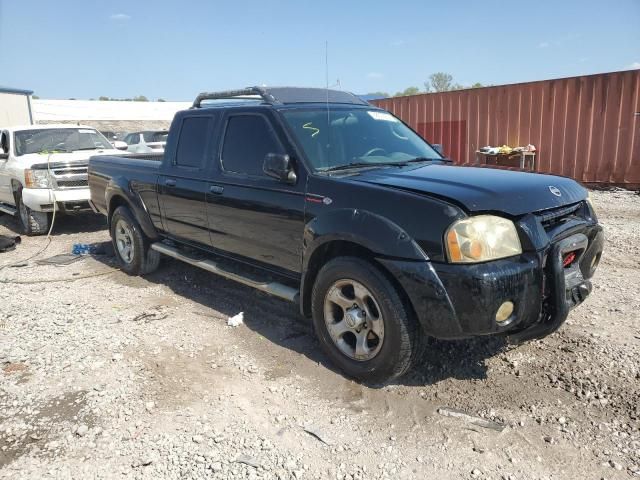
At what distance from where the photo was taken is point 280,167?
139 inches


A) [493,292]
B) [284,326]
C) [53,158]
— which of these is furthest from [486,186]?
[53,158]

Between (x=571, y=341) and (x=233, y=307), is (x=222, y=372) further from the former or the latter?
(x=571, y=341)

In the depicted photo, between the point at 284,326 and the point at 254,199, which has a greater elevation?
the point at 254,199

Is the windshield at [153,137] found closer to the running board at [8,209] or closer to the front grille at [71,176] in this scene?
the running board at [8,209]

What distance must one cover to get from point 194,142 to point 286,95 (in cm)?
105

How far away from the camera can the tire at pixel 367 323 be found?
303cm

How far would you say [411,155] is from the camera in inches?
165

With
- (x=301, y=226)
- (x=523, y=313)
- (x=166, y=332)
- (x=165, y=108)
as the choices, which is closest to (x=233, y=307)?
(x=166, y=332)

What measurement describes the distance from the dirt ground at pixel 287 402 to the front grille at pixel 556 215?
3.41ft

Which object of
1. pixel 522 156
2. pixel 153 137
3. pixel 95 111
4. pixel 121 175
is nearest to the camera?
pixel 121 175

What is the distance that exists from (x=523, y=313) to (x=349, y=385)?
122cm

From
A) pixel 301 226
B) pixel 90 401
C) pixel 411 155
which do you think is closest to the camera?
pixel 90 401

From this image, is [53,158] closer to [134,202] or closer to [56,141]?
[56,141]

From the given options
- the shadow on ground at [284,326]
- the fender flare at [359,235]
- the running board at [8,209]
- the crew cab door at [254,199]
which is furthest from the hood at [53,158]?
the fender flare at [359,235]
